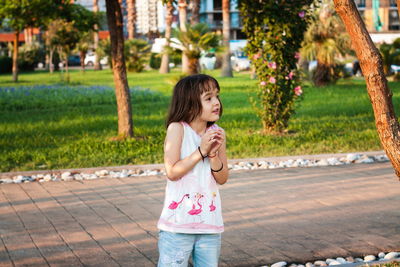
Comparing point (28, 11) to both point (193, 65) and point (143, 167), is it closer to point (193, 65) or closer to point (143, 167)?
point (193, 65)

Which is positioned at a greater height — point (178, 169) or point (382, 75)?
point (382, 75)

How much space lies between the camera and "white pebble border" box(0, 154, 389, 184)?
352 inches

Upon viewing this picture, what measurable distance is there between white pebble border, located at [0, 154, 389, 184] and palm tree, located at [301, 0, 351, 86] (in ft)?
53.7

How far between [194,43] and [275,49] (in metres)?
11.0

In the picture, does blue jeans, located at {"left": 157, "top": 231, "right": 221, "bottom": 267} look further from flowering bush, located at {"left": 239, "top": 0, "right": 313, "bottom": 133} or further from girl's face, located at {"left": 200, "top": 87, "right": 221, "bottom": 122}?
flowering bush, located at {"left": 239, "top": 0, "right": 313, "bottom": 133}

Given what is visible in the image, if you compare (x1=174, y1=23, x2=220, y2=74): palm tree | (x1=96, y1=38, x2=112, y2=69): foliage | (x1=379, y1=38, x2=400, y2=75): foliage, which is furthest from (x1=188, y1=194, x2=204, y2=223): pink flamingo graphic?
(x1=96, y1=38, x2=112, y2=69): foliage

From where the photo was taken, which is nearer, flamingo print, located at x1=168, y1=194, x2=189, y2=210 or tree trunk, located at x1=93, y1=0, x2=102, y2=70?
flamingo print, located at x1=168, y1=194, x2=189, y2=210

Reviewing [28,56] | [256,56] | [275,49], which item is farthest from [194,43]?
[28,56]

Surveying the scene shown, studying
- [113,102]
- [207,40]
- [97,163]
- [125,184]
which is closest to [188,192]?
[125,184]

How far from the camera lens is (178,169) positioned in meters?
3.59

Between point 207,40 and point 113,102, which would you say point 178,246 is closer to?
point 113,102

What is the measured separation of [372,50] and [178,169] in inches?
72.7

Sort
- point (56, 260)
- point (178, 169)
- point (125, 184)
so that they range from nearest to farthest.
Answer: point (178, 169) → point (56, 260) → point (125, 184)

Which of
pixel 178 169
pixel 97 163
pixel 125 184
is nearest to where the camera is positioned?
pixel 178 169
